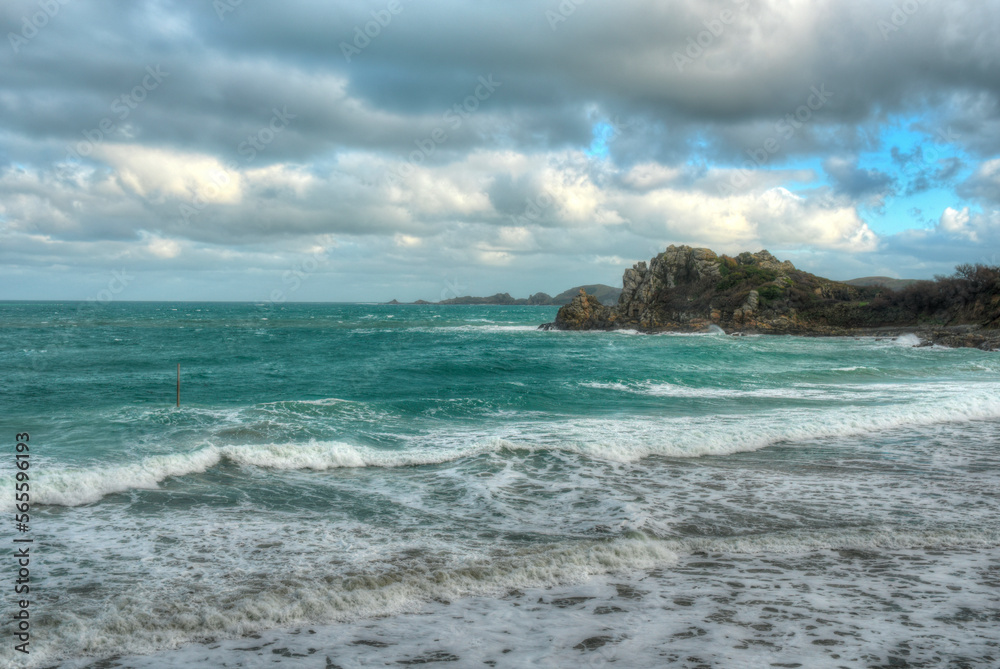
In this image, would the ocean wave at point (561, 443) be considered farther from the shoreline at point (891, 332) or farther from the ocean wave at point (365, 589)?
the shoreline at point (891, 332)

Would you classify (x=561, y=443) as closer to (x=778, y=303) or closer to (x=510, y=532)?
(x=510, y=532)

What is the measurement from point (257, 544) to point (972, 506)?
1122 centimetres

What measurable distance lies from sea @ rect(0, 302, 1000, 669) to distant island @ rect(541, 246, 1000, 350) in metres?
34.5

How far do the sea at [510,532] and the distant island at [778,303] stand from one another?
34.5 meters

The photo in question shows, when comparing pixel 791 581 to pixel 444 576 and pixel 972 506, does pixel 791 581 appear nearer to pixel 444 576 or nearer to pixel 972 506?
pixel 444 576

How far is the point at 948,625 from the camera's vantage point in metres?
5.34

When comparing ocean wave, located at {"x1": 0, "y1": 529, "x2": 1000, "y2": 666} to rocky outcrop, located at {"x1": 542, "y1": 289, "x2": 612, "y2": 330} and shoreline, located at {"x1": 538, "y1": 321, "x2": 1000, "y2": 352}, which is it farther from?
rocky outcrop, located at {"x1": 542, "y1": 289, "x2": 612, "y2": 330}

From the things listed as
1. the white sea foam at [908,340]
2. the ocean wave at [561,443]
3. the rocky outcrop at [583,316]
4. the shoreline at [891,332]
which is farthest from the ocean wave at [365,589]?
the rocky outcrop at [583,316]

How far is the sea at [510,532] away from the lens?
210 inches

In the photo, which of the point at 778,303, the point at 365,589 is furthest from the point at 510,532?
the point at 778,303

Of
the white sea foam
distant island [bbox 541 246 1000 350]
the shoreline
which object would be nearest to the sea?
the shoreline

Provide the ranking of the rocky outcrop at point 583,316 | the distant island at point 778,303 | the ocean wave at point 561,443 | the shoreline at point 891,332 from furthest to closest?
1. the rocky outcrop at point 583,316
2. the distant island at point 778,303
3. the shoreline at point 891,332
4. the ocean wave at point 561,443

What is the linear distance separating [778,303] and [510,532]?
2335 inches

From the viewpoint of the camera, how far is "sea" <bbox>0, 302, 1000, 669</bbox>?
534 centimetres
